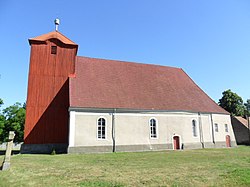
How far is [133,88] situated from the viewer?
25031 mm

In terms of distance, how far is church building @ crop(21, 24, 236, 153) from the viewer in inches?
820

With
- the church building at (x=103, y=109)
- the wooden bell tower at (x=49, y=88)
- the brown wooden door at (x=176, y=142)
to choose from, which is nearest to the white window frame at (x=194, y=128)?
the church building at (x=103, y=109)

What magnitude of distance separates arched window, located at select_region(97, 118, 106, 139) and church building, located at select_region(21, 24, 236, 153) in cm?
10

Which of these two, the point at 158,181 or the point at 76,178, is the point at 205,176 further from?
the point at 76,178

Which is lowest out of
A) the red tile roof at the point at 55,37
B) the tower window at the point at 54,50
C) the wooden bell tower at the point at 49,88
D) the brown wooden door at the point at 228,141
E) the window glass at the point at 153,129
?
the brown wooden door at the point at 228,141

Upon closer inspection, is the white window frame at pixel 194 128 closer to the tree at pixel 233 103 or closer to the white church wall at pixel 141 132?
the white church wall at pixel 141 132

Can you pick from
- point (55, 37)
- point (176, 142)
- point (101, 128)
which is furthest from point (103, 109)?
point (55, 37)

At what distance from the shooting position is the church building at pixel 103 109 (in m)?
20.8

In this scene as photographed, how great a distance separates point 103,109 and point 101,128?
1943mm

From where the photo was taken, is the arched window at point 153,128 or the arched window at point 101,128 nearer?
the arched window at point 101,128

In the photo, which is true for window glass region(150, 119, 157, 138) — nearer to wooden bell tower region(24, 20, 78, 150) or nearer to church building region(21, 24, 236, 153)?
church building region(21, 24, 236, 153)

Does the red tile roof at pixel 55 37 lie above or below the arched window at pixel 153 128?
above

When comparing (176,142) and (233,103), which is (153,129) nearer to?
(176,142)

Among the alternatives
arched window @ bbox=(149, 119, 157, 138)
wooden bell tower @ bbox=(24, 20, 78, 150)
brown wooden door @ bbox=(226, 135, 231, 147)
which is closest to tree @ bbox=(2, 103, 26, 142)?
wooden bell tower @ bbox=(24, 20, 78, 150)
